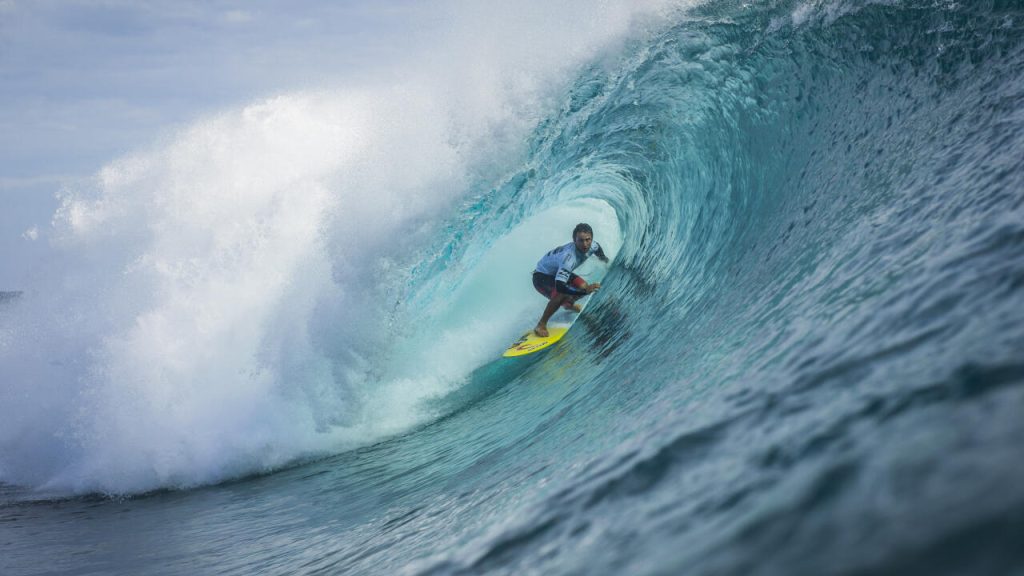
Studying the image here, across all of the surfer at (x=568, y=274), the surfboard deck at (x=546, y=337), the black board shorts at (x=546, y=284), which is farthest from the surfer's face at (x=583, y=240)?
the surfboard deck at (x=546, y=337)

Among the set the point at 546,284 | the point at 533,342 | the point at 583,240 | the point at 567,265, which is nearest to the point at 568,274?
the point at 567,265

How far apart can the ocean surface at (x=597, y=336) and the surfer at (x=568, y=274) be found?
0.60 m

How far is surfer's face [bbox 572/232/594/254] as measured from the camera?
31.7ft

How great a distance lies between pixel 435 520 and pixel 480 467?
1.29 metres

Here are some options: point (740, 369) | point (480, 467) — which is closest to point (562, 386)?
point (480, 467)

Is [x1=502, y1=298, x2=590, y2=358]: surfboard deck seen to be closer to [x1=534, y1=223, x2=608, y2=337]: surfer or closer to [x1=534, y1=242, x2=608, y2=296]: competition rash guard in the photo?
[x1=534, y1=223, x2=608, y2=337]: surfer

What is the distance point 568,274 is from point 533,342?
102cm

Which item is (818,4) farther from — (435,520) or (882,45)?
(435,520)

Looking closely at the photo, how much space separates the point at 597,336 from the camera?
8766 millimetres

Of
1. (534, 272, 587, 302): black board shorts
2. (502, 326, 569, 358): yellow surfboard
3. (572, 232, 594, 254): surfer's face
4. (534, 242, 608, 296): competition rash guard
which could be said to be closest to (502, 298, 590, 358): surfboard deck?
(502, 326, 569, 358): yellow surfboard

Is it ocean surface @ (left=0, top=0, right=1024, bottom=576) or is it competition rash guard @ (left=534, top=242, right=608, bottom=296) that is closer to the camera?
ocean surface @ (left=0, top=0, right=1024, bottom=576)

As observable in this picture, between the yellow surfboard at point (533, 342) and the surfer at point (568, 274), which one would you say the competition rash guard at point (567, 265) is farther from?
the yellow surfboard at point (533, 342)

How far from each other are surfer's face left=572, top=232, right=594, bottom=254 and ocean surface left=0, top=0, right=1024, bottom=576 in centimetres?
87

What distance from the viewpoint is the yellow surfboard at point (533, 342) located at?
983cm
